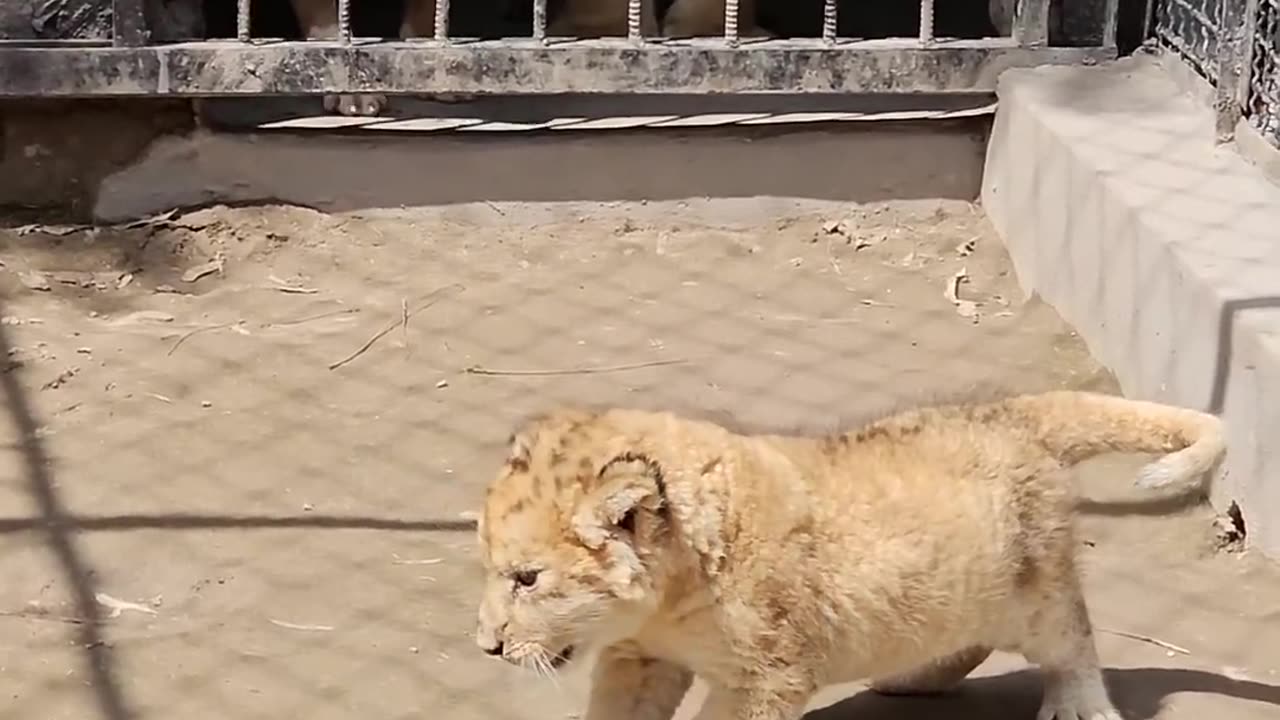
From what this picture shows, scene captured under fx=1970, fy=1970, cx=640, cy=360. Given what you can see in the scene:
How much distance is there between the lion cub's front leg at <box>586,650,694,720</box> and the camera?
297cm

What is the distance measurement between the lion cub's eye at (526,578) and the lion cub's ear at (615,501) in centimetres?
9

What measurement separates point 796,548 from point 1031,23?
3086 mm

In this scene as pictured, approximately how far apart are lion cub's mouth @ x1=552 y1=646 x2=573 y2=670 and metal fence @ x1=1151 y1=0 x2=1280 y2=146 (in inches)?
102

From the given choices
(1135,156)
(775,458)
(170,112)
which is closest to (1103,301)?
(1135,156)

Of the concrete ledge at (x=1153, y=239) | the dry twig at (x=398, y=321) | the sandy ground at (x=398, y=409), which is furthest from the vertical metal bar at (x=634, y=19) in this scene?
the concrete ledge at (x=1153, y=239)

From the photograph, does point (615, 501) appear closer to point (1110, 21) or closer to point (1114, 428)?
point (1114, 428)

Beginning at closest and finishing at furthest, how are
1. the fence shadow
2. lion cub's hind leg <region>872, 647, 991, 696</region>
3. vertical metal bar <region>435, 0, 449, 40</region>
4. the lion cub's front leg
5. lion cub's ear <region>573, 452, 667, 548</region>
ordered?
1. lion cub's ear <region>573, 452, 667, 548</region>
2. the lion cub's front leg
3. lion cub's hind leg <region>872, 647, 991, 696</region>
4. the fence shadow
5. vertical metal bar <region>435, 0, 449, 40</region>

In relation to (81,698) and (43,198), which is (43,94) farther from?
(81,698)

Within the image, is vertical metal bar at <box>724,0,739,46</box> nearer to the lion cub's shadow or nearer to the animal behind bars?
the animal behind bars

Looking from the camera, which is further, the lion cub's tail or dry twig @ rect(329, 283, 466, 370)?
dry twig @ rect(329, 283, 466, 370)

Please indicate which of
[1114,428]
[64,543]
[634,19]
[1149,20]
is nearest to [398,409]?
[64,543]

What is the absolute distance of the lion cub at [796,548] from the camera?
266 cm

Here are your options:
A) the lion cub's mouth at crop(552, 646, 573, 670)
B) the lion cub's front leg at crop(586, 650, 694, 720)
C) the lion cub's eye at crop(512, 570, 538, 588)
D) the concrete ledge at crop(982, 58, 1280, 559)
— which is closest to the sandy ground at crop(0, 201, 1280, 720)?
the concrete ledge at crop(982, 58, 1280, 559)

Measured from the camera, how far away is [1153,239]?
431cm
